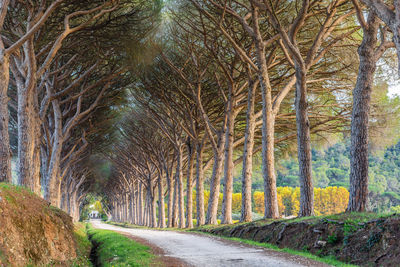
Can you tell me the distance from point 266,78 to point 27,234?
9.45m

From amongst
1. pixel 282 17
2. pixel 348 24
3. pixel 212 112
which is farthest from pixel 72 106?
pixel 348 24

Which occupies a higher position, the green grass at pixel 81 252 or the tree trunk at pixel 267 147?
the tree trunk at pixel 267 147

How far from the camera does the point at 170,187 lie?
2800cm

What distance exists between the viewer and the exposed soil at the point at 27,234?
5.66 meters

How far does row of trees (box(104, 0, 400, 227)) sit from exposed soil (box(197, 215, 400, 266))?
1.26 meters

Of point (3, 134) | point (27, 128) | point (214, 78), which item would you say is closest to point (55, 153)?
point (27, 128)

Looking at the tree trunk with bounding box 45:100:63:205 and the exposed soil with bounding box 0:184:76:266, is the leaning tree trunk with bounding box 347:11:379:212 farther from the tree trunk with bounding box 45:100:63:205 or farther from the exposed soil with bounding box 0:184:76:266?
the tree trunk with bounding box 45:100:63:205

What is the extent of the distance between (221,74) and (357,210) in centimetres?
1213

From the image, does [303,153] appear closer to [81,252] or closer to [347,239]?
[347,239]

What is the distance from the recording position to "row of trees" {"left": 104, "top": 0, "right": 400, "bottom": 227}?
9211mm

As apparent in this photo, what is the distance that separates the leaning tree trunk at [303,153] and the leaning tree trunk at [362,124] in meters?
2.04

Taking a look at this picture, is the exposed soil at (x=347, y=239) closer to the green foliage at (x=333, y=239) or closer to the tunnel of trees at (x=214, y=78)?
the green foliage at (x=333, y=239)

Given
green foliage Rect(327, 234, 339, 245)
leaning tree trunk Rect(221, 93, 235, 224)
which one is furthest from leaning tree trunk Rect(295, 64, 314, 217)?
leaning tree trunk Rect(221, 93, 235, 224)

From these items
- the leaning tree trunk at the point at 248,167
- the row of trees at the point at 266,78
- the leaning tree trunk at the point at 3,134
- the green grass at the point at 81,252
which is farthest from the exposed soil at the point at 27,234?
the leaning tree trunk at the point at 248,167
